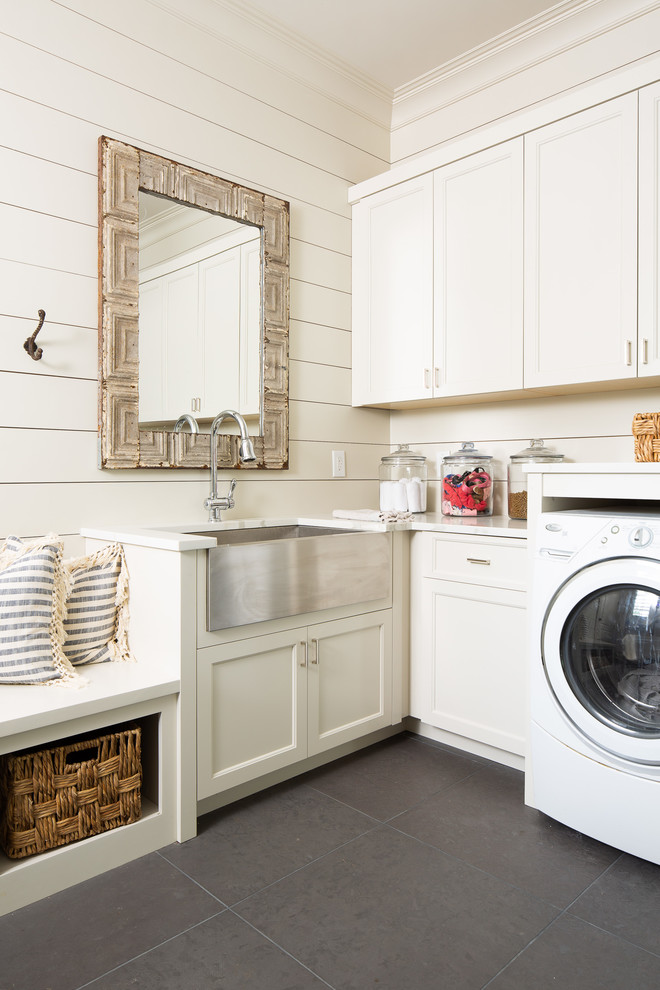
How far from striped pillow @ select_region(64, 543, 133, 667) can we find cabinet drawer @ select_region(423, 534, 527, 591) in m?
1.09

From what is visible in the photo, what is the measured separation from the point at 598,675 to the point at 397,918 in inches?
30.9

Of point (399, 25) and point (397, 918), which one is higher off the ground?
point (399, 25)

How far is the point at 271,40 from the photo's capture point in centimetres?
264

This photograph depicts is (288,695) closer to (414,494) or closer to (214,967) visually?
(214,967)

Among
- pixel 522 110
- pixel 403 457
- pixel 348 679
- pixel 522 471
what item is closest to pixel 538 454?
pixel 522 471

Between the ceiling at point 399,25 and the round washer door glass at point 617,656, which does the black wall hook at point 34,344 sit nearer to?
the ceiling at point 399,25

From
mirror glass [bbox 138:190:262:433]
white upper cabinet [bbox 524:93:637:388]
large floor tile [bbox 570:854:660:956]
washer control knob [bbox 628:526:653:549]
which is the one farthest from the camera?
mirror glass [bbox 138:190:262:433]

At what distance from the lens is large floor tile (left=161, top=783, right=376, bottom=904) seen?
165cm

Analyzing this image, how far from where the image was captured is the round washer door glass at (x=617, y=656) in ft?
5.41

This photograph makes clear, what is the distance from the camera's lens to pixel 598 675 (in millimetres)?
1761

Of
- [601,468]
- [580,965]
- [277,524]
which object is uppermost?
[601,468]

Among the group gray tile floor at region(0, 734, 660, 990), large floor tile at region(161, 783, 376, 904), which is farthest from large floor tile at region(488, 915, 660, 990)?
large floor tile at region(161, 783, 376, 904)

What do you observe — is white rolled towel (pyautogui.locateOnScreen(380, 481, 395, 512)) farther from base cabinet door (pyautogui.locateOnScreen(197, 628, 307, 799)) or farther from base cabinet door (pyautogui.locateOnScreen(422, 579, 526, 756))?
base cabinet door (pyautogui.locateOnScreen(197, 628, 307, 799))

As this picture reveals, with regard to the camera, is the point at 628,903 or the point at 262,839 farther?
the point at 262,839
